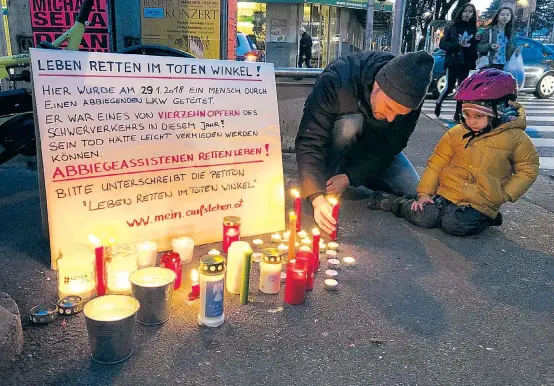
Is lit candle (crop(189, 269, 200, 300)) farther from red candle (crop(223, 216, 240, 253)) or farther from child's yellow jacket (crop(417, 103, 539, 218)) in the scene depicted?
child's yellow jacket (crop(417, 103, 539, 218))

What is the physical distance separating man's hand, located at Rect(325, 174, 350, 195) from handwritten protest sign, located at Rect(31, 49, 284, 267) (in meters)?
0.47

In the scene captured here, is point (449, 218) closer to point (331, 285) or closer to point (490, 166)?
point (490, 166)

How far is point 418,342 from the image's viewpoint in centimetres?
223

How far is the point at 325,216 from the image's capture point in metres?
3.08

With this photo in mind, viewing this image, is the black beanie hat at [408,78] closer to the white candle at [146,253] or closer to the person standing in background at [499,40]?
the white candle at [146,253]

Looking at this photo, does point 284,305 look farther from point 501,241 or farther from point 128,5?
point 128,5

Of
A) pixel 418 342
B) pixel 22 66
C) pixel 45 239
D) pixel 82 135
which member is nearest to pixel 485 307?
pixel 418 342

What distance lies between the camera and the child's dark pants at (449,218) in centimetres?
351

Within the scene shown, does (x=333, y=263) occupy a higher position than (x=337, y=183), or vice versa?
(x=337, y=183)

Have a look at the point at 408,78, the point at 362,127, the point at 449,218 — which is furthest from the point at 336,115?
the point at 449,218

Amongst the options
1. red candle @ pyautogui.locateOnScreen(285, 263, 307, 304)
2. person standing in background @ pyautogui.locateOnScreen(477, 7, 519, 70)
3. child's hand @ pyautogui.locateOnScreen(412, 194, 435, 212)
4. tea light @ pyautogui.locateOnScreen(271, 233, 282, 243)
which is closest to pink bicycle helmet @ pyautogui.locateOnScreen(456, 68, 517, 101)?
child's hand @ pyautogui.locateOnScreen(412, 194, 435, 212)

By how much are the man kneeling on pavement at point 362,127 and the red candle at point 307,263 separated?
0.51 metres

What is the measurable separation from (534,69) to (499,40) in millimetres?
5312

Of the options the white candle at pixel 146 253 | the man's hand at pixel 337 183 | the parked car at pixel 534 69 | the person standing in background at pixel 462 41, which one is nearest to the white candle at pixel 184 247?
the white candle at pixel 146 253
